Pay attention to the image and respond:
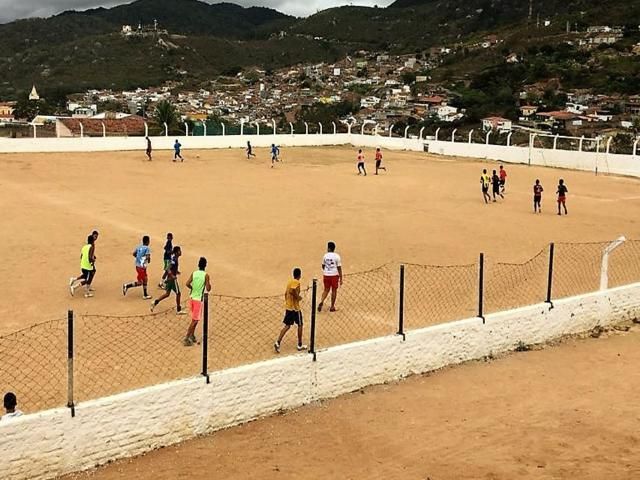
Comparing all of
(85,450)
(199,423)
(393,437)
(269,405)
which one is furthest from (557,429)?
(85,450)

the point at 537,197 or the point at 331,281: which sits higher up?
the point at 331,281

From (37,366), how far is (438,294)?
273 inches

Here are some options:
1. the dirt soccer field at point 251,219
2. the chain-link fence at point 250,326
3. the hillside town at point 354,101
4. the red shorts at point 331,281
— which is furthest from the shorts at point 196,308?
the hillside town at point 354,101

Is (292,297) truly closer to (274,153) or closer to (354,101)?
(274,153)

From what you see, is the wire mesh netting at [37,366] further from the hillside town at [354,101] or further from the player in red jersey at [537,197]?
the hillside town at [354,101]

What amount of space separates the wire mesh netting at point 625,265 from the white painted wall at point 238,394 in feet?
8.54

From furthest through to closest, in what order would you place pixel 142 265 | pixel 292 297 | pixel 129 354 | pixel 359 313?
pixel 142 265
pixel 359 313
pixel 292 297
pixel 129 354

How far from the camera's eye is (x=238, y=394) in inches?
333

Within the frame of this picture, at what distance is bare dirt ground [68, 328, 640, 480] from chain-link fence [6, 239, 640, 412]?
3.02ft

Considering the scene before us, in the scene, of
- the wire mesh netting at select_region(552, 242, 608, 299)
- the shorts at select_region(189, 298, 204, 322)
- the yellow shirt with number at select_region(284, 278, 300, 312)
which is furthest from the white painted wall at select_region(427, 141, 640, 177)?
the shorts at select_region(189, 298, 204, 322)

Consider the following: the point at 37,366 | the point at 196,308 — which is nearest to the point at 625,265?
the point at 196,308

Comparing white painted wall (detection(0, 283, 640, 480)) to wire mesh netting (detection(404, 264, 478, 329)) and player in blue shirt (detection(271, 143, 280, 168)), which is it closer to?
wire mesh netting (detection(404, 264, 478, 329))

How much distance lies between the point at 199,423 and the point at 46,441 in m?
1.71

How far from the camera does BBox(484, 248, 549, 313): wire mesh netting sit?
492 inches
